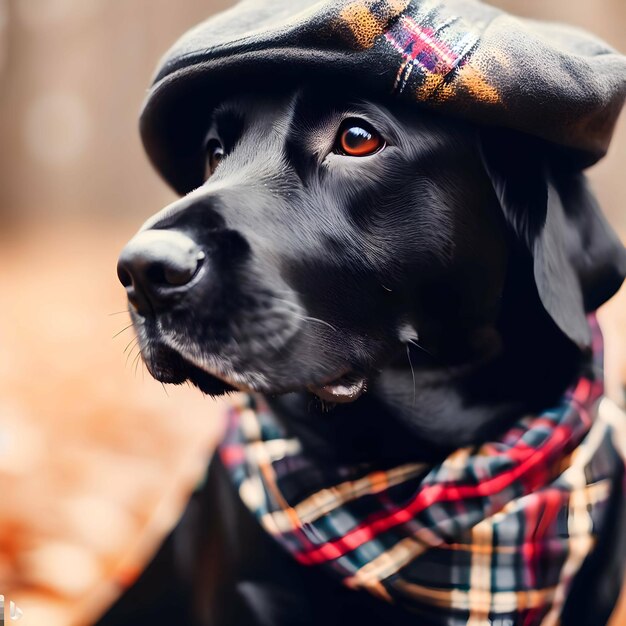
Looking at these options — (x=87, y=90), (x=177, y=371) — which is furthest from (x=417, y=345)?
(x=87, y=90)

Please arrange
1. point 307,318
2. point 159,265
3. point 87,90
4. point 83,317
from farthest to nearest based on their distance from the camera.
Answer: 1. point 87,90
2. point 83,317
3. point 307,318
4. point 159,265

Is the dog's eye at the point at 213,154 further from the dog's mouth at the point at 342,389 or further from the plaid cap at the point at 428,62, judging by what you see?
the dog's mouth at the point at 342,389

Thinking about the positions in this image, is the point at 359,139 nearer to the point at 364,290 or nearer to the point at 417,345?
the point at 364,290

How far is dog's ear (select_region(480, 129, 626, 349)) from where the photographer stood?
1.34 meters

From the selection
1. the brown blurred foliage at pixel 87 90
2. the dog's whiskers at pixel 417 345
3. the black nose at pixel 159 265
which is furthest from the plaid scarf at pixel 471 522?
the brown blurred foliage at pixel 87 90

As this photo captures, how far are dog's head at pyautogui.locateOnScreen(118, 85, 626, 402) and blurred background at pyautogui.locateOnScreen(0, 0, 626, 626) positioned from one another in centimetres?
20

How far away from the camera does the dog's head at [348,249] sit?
1.20 meters

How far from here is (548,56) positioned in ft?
4.02

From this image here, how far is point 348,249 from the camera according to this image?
4.19ft

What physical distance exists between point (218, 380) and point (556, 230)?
25.4 inches

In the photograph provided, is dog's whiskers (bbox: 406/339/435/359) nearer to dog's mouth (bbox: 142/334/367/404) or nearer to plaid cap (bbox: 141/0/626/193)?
dog's mouth (bbox: 142/334/367/404)

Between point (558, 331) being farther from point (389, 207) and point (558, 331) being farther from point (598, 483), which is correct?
point (389, 207)

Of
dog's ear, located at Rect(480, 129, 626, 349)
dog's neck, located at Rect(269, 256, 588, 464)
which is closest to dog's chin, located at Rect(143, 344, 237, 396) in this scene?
dog's neck, located at Rect(269, 256, 588, 464)

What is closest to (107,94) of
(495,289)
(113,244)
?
(113,244)
